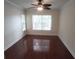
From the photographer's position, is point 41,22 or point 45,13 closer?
point 45,13

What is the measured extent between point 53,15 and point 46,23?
1.00 m

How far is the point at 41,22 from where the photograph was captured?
10.4 meters

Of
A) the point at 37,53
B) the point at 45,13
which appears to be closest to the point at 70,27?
the point at 37,53

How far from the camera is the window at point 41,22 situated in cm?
1027

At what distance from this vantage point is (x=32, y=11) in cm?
1019

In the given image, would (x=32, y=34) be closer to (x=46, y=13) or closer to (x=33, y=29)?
(x=33, y=29)

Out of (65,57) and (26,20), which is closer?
(65,57)

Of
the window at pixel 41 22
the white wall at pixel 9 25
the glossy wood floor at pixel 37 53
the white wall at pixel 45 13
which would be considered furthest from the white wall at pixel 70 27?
the window at pixel 41 22

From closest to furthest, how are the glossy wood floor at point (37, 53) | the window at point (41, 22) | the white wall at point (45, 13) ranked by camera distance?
the glossy wood floor at point (37, 53)
the white wall at point (45, 13)
the window at point (41, 22)

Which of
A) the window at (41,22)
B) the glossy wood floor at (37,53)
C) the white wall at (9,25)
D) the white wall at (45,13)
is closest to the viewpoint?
the glossy wood floor at (37,53)

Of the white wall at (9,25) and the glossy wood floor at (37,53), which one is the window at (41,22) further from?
the glossy wood floor at (37,53)

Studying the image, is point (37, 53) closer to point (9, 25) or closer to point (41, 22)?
point (9, 25)

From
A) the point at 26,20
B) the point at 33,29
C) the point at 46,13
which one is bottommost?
the point at 33,29
